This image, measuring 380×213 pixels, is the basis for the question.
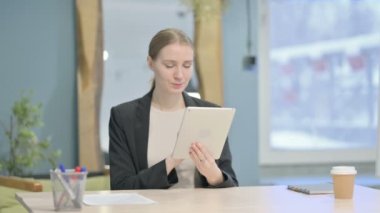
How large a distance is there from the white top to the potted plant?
1515 millimetres

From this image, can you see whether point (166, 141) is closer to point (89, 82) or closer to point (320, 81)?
point (89, 82)

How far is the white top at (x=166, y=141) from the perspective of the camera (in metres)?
2.54

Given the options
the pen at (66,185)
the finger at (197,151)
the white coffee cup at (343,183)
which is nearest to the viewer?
the pen at (66,185)

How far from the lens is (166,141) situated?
2.56 meters

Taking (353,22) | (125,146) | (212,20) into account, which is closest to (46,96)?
(212,20)

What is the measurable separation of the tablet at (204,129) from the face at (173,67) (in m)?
0.28

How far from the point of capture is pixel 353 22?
5086 millimetres

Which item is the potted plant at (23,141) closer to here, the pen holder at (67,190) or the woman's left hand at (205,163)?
the woman's left hand at (205,163)

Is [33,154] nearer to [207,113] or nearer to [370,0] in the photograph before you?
[207,113]

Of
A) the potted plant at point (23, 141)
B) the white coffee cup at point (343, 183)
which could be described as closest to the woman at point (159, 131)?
the white coffee cup at point (343, 183)

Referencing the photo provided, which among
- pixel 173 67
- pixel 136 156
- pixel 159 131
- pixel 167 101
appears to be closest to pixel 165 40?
pixel 173 67

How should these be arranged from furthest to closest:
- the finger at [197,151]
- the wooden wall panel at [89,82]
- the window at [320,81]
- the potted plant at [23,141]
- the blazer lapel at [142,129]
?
the window at [320,81]
the wooden wall panel at [89,82]
the potted plant at [23,141]
the blazer lapel at [142,129]
the finger at [197,151]

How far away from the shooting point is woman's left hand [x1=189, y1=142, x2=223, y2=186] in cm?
232

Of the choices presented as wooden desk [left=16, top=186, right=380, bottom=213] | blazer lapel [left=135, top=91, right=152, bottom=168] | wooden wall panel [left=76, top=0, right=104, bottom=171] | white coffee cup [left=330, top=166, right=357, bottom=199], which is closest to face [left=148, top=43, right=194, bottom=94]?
blazer lapel [left=135, top=91, right=152, bottom=168]
